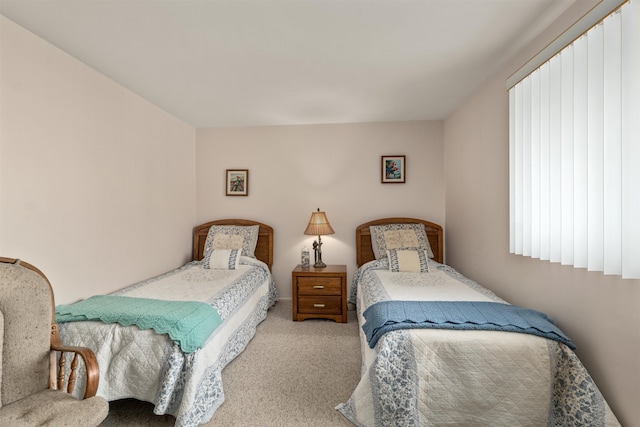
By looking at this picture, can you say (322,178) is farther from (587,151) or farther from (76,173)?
(587,151)

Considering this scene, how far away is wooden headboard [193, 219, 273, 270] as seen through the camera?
147 inches

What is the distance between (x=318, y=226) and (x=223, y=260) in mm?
1163

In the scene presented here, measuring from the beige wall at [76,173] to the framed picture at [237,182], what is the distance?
81 cm

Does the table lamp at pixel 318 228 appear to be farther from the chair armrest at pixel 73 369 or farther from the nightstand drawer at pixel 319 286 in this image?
the chair armrest at pixel 73 369

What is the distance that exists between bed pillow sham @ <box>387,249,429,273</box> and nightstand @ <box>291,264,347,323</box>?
550 mm

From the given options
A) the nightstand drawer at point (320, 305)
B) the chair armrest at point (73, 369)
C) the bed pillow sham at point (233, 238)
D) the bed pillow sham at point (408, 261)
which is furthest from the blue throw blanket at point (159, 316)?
the bed pillow sham at point (408, 261)

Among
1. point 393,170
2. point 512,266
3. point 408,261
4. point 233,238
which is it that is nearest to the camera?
point 512,266

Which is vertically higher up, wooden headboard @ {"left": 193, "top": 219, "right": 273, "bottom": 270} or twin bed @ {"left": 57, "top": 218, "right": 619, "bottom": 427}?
wooden headboard @ {"left": 193, "top": 219, "right": 273, "bottom": 270}

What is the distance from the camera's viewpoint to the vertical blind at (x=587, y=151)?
126 cm

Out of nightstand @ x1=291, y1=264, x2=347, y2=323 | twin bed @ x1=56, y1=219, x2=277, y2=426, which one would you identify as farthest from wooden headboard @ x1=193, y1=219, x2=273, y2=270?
twin bed @ x1=56, y1=219, x2=277, y2=426

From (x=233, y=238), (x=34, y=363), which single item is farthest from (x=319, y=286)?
(x=34, y=363)

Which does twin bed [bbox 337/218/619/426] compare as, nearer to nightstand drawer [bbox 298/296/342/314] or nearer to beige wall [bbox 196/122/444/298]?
nightstand drawer [bbox 298/296/342/314]

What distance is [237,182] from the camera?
3.85 meters

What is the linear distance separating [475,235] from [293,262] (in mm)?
2181
